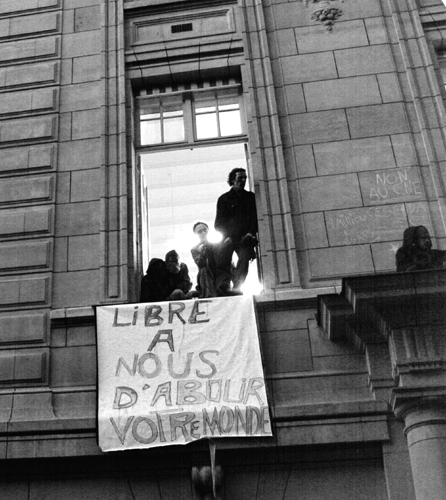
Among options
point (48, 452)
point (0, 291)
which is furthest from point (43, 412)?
point (0, 291)

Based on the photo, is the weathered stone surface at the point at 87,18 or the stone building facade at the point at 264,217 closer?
the stone building facade at the point at 264,217

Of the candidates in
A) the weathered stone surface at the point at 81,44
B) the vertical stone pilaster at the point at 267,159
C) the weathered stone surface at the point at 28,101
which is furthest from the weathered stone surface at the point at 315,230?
the weathered stone surface at the point at 81,44

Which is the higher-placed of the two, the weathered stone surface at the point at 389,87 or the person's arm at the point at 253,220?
the weathered stone surface at the point at 389,87

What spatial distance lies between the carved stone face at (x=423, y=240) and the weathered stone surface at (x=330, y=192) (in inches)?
58.2

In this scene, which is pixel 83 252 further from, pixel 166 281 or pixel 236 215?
pixel 236 215

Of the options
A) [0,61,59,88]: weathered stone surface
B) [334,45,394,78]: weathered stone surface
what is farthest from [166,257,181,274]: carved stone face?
[334,45,394,78]: weathered stone surface

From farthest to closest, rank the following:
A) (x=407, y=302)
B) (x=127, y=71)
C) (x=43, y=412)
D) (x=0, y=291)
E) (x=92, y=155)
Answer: (x=127, y=71), (x=92, y=155), (x=0, y=291), (x=43, y=412), (x=407, y=302)

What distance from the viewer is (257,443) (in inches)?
375

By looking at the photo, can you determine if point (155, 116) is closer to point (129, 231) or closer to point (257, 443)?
point (129, 231)

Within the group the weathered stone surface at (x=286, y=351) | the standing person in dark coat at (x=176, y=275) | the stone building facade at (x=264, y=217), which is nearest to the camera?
the stone building facade at (x=264, y=217)

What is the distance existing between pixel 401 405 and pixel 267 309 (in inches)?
92.3

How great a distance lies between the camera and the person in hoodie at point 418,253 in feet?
31.7

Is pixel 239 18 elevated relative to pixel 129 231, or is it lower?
elevated

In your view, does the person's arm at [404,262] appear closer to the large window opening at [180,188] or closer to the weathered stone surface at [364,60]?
the large window opening at [180,188]
